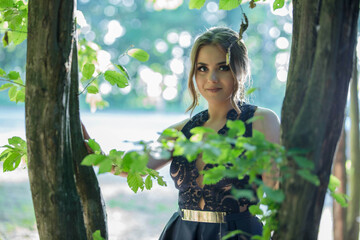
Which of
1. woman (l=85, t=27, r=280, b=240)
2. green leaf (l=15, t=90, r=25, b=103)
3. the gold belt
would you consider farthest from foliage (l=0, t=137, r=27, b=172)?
the gold belt

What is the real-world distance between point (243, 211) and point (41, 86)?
3.25 feet

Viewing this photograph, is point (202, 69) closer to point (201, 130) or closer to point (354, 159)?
point (201, 130)

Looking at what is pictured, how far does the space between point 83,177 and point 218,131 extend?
0.68 metres

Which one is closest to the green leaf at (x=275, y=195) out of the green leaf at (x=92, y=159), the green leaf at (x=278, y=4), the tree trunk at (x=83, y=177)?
the green leaf at (x=92, y=159)

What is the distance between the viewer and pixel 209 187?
184 centimetres

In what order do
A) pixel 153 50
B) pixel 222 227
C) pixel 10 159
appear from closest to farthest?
pixel 10 159 < pixel 222 227 < pixel 153 50

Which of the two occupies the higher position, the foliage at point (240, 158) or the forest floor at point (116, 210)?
the foliage at point (240, 158)

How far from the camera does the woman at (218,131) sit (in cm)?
180

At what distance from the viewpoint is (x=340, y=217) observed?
2.98 meters

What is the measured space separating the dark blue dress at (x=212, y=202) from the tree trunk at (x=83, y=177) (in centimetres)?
45

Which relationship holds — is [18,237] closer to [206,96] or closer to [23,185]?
[206,96]

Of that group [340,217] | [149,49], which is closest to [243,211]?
[340,217]

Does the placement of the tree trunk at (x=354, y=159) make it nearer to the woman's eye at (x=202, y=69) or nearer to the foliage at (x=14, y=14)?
the woman's eye at (x=202, y=69)

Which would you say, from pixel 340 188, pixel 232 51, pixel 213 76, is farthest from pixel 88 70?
pixel 340 188
